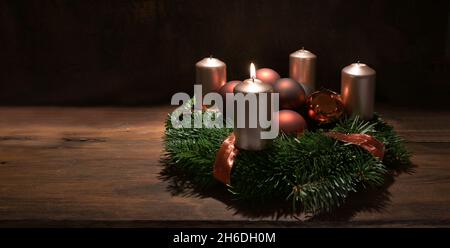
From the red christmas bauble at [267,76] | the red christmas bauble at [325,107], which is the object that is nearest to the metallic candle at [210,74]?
the red christmas bauble at [267,76]

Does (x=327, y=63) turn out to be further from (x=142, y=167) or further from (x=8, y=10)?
(x=8, y=10)

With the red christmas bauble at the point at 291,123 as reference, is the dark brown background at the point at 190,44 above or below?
above

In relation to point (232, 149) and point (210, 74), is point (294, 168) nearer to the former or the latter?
point (232, 149)

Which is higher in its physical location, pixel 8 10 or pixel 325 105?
pixel 8 10

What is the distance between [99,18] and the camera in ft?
4.51

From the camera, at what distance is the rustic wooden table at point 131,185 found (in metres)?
0.81

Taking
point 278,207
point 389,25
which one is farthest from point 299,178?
point 389,25

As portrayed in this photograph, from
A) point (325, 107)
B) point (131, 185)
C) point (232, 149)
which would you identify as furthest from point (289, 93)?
point (131, 185)

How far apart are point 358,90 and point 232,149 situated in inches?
10.6

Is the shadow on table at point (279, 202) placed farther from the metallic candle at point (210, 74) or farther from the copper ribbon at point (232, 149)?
the metallic candle at point (210, 74)

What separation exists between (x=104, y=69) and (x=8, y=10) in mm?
255

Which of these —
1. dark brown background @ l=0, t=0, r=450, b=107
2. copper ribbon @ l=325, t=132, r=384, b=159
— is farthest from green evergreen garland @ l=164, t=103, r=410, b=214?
dark brown background @ l=0, t=0, r=450, b=107

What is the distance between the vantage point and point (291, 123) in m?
0.95

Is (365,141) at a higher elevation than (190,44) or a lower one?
lower
